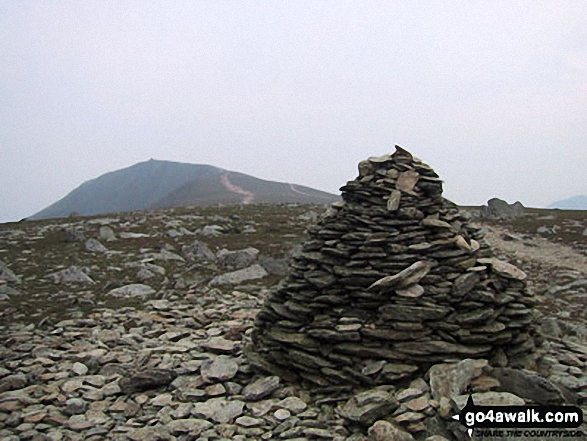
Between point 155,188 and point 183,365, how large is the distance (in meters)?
156

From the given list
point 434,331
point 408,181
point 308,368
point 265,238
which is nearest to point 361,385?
point 308,368

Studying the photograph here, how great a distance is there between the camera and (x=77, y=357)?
10.6 m

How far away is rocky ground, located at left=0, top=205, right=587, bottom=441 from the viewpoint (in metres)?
7.29

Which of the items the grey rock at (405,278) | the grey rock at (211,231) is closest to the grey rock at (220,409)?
the grey rock at (405,278)

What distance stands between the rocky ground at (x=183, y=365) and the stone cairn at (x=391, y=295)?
0.42 m

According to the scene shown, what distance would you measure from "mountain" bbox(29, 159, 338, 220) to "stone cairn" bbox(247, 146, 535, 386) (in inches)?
3969

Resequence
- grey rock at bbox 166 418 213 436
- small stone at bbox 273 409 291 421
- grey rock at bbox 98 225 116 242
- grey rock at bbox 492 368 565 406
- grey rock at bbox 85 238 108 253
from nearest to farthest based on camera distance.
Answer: grey rock at bbox 492 368 565 406
grey rock at bbox 166 418 213 436
small stone at bbox 273 409 291 421
grey rock at bbox 85 238 108 253
grey rock at bbox 98 225 116 242

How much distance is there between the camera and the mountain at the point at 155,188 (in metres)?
124

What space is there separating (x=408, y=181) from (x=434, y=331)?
3041 mm

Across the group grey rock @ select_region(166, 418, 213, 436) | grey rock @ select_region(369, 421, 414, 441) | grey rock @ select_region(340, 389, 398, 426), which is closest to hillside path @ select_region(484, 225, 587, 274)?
grey rock @ select_region(340, 389, 398, 426)

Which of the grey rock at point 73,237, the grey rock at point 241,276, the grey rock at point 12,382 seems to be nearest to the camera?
the grey rock at point 12,382

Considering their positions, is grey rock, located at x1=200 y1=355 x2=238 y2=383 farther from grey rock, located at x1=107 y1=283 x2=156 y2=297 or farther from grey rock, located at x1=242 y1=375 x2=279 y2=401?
grey rock, located at x1=107 y1=283 x2=156 y2=297

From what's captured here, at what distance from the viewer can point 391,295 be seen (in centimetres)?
831

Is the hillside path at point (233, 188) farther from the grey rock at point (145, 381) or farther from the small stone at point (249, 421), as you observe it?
the small stone at point (249, 421)
